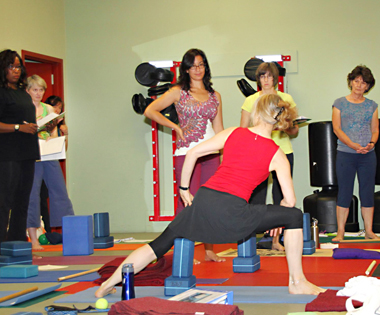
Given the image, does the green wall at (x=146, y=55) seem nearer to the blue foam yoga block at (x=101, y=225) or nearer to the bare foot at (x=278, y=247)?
the blue foam yoga block at (x=101, y=225)

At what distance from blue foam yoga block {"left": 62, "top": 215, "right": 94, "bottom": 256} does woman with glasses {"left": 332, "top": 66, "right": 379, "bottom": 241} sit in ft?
7.82

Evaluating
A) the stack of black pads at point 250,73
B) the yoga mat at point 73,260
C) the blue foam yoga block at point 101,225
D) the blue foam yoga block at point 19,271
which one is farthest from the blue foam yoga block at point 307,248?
the stack of black pads at point 250,73

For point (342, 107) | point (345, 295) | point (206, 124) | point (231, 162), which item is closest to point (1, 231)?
point (206, 124)

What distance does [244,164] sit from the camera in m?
2.55

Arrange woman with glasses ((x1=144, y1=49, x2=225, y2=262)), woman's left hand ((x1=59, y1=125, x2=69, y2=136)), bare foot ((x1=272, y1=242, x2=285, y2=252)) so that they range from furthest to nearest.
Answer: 1. woman's left hand ((x1=59, y1=125, x2=69, y2=136))
2. bare foot ((x1=272, y1=242, x2=285, y2=252))
3. woman with glasses ((x1=144, y1=49, x2=225, y2=262))

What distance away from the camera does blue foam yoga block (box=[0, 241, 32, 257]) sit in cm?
384

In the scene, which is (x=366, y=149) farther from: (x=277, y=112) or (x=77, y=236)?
(x=77, y=236)

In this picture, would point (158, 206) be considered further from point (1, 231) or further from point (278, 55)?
point (1, 231)

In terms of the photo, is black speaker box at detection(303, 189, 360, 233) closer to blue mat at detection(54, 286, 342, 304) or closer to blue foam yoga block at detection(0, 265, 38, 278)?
blue mat at detection(54, 286, 342, 304)

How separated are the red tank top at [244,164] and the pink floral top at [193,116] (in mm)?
1101

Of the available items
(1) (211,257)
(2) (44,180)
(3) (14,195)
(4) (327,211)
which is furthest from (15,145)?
(4) (327,211)

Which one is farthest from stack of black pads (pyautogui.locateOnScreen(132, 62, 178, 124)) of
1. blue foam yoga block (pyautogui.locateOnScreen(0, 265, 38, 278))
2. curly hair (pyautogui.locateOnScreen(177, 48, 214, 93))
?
blue foam yoga block (pyautogui.locateOnScreen(0, 265, 38, 278))

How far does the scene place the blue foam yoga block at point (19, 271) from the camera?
3510mm

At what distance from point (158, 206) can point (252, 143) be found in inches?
169
